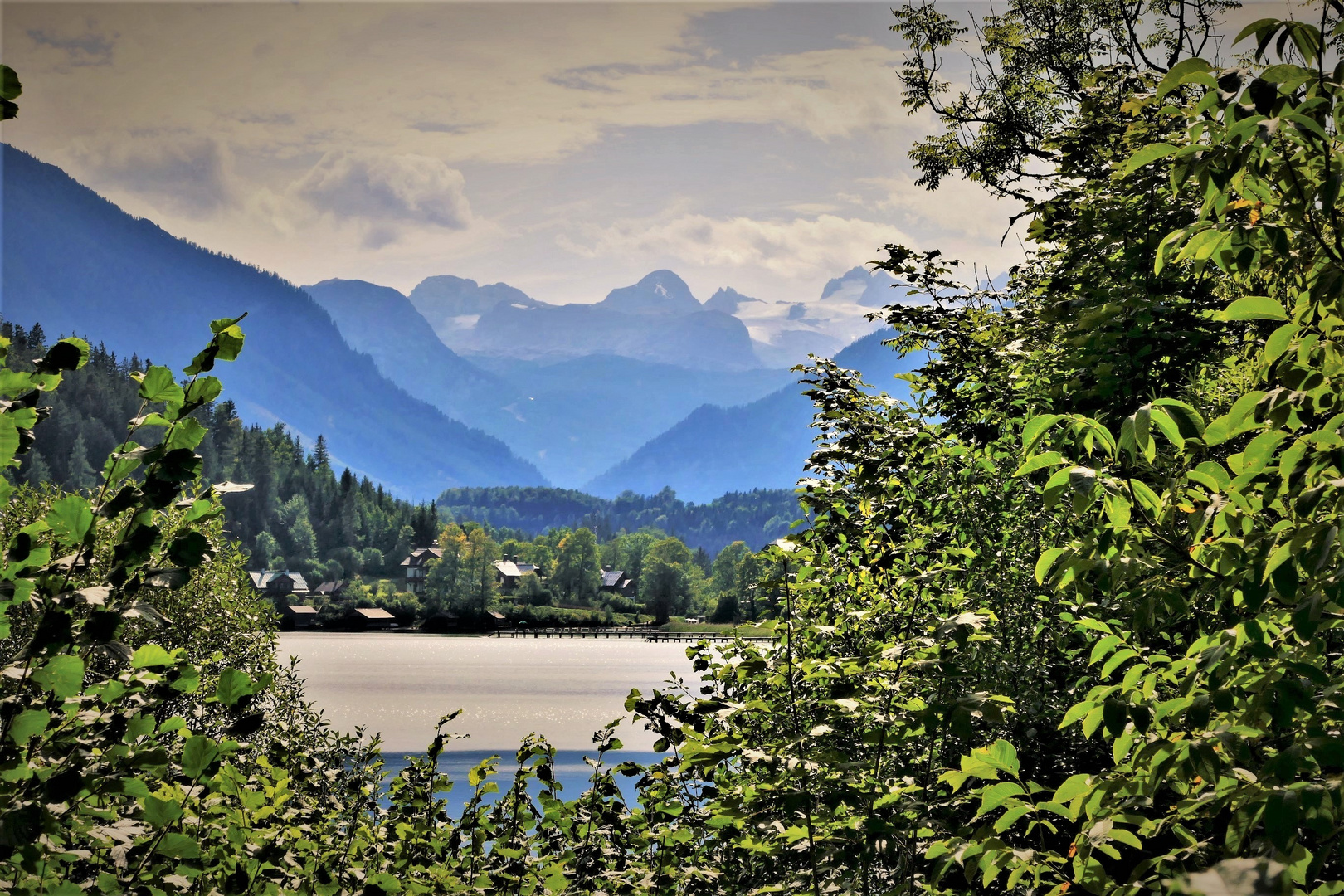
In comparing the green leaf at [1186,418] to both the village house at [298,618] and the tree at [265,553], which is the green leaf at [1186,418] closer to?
the village house at [298,618]

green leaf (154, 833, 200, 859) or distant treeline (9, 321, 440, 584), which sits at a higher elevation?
distant treeline (9, 321, 440, 584)

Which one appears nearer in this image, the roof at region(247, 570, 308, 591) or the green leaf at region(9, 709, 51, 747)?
the green leaf at region(9, 709, 51, 747)

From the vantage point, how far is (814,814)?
3137 millimetres

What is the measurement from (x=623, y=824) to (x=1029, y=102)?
54.9 feet

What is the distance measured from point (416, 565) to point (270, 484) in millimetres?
27861

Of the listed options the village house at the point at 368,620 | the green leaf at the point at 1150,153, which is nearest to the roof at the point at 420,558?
the village house at the point at 368,620

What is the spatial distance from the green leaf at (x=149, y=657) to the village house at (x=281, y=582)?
487 feet

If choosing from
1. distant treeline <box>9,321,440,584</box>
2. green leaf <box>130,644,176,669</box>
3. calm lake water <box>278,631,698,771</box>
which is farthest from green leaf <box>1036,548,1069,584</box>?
distant treeline <box>9,321,440,584</box>

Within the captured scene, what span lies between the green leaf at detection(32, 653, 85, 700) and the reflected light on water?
12.6 meters

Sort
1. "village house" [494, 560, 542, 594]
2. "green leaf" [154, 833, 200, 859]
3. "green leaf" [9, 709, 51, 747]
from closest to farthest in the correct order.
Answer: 1. "green leaf" [9, 709, 51, 747]
2. "green leaf" [154, 833, 200, 859]
3. "village house" [494, 560, 542, 594]

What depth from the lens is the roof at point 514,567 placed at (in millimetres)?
167875

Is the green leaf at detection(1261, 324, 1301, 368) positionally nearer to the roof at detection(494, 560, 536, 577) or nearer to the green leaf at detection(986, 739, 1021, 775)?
the green leaf at detection(986, 739, 1021, 775)

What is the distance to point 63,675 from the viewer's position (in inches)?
69.3

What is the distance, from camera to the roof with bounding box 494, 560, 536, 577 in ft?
551
